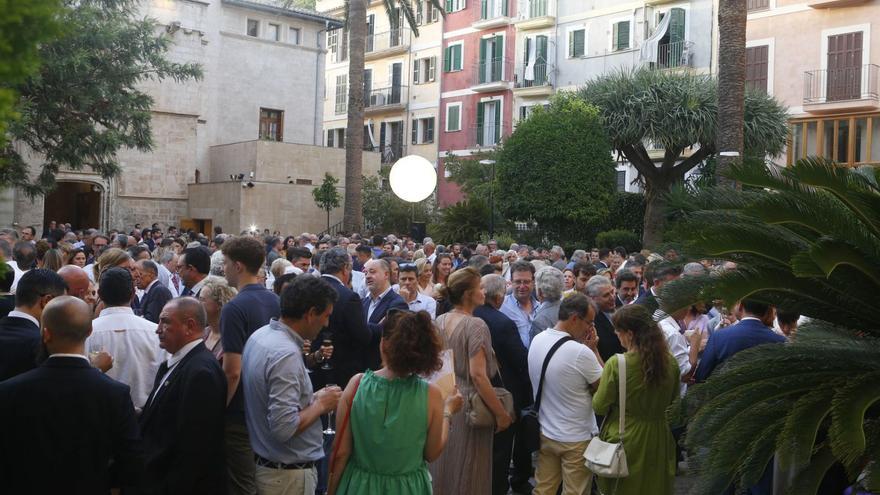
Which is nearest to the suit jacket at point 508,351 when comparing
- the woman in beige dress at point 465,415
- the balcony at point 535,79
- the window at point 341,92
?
the woman in beige dress at point 465,415

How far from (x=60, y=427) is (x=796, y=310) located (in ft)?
12.8

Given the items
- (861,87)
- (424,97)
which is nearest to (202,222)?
(424,97)

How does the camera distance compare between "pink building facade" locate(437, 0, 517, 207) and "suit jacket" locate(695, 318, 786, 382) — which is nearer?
"suit jacket" locate(695, 318, 786, 382)

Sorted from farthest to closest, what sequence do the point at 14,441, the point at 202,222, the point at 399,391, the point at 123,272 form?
1. the point at 202,222
2. the point at 123,272
3. the point at 399,391
4. the point at 14,441

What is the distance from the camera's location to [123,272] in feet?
20.3

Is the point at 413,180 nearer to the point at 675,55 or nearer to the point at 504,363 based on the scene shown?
the point at 504,363

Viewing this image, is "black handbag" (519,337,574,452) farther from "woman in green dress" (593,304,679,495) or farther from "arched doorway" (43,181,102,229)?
"arched doorway" (43,181,102,229)

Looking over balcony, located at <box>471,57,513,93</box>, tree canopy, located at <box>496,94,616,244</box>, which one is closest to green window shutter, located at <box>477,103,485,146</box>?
balcony, located at <box>471,57,513,93</box>

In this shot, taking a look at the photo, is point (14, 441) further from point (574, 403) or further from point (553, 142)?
point (553, 142)

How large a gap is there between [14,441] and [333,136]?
46.6 meters

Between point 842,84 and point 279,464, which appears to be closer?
point 279,464

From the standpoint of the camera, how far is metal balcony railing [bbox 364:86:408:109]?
4569 cm

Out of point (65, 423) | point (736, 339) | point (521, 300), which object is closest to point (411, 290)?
point (521, 300)

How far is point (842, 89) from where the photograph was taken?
95.3ft
